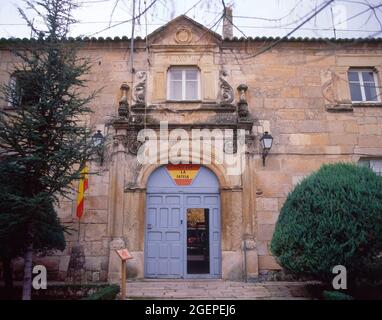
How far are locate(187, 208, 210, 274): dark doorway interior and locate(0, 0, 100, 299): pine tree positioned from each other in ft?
11.1

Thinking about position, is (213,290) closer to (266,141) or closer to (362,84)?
(266,141)

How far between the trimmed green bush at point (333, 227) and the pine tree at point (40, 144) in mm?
4142

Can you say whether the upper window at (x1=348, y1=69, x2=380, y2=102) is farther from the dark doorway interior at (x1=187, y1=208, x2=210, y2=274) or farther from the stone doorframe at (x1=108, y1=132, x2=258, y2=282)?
the dark doorway interior at (x1=187, y1=208, x2=210, y2=274)

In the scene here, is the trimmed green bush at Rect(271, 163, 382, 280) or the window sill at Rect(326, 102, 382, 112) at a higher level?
the window sill at Rect(326, 102, 382, 112)

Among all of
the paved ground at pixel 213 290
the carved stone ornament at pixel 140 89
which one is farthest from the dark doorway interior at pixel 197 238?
the carved stone ornament at pixel 140 89

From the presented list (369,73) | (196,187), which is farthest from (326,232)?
(369,73)

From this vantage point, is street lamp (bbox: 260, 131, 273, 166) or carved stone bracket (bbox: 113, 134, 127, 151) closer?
street lamp (bbox: 260, 131, 273, 166)

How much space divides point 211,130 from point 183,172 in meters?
1.36

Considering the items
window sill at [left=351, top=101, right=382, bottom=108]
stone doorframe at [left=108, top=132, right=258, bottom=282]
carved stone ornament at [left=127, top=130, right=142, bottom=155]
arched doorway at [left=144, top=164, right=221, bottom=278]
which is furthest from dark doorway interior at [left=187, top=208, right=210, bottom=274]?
window sill at [left=351, top=101, right=382, bottom=108]

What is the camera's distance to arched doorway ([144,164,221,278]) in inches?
328

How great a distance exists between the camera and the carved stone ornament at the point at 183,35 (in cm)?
972

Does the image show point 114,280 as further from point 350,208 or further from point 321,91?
point 321,91

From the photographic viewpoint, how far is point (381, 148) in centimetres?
899

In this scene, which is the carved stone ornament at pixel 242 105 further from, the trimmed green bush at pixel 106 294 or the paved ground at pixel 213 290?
the trimmed green bush at pixel 106 294
